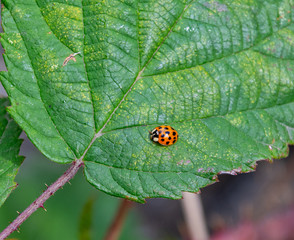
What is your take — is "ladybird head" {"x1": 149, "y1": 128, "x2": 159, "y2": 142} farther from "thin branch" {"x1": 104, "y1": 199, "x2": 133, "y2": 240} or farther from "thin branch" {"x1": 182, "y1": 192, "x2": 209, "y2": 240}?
"thin branch" {"x1": 182, "y1": 192, "x2": 209, "y2": 240}

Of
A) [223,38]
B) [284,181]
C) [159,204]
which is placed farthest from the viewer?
[159,204]

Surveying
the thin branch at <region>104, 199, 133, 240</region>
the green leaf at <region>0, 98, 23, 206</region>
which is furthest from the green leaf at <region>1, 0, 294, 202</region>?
the thin branch at <region>104, 199, 133, 240</region>

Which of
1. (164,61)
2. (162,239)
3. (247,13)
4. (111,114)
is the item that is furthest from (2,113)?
(162,239)

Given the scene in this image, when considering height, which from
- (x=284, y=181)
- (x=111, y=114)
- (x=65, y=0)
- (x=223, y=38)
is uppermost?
(x=65, y=0)

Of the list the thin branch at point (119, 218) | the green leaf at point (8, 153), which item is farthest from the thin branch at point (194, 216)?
the green leaf at point (8, 153)

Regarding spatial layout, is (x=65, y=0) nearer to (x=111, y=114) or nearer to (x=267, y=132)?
(x=111, y=114)

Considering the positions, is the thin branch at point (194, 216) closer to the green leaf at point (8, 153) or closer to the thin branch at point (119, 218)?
the thin branch at point (119, 218)
